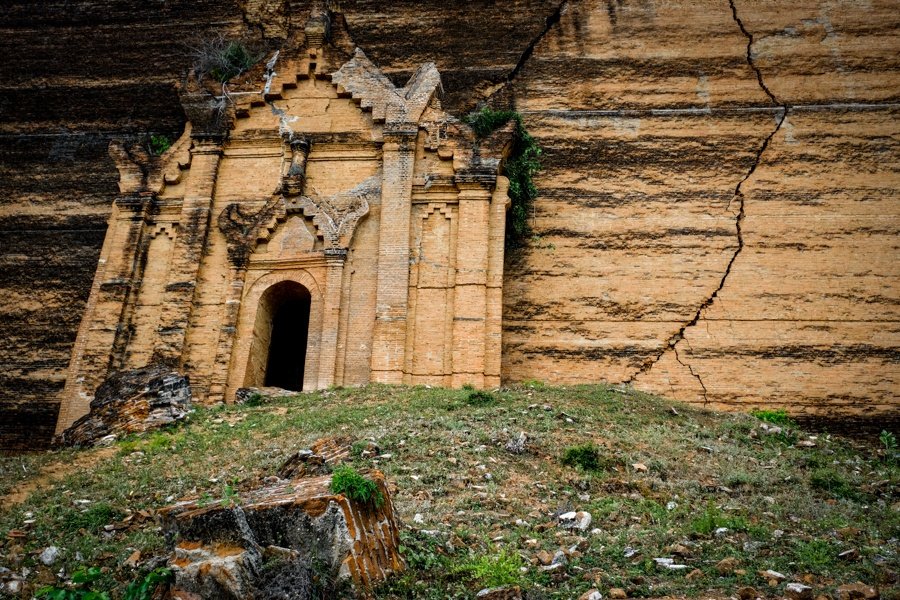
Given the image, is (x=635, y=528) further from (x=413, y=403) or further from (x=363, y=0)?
(x=363, y=0)

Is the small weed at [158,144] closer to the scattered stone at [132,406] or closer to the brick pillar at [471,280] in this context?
the scattered stone at [132,406]

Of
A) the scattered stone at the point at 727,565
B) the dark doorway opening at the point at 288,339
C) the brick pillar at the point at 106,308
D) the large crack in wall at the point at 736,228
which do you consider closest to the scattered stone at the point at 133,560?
the scattered stone at the point at 727,565

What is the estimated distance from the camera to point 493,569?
250 inches

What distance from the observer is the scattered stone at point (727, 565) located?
6.34 m

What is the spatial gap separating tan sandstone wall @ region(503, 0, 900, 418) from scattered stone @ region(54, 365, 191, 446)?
225 inches

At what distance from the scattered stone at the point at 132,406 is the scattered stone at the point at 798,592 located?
9.01 metres

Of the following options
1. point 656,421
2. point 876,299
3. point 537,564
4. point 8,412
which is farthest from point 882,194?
point 8,412

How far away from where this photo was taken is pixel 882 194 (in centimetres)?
1579

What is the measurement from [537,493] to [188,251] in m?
8.77

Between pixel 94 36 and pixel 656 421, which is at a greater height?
pixel 94 36

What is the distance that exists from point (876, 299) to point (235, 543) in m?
13.1

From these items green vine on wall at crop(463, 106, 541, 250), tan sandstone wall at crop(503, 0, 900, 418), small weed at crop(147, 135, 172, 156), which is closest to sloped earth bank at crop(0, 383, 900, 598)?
tan sandstone wall at crop(503, 0, 900, 418)

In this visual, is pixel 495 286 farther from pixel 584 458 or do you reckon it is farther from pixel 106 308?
pixel 106 308

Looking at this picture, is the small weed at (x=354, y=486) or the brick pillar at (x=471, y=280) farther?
the brick pillar at (x=471, y=280)
